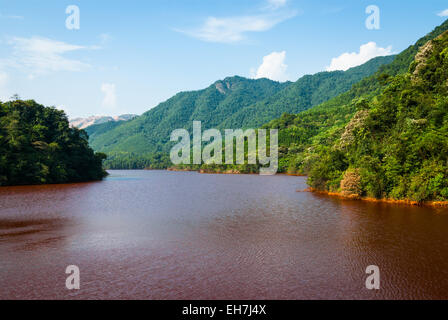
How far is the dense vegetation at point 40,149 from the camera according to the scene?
201 ft

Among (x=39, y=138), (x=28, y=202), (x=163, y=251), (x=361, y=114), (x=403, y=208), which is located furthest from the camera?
(x=39, y=138)

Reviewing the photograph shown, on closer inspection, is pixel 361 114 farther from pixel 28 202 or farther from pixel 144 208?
pixel 28 202

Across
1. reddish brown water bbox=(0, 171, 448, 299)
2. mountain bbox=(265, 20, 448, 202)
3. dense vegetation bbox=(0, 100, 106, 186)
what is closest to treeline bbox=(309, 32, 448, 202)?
mountain bbox=(265, 20, 448, 202)

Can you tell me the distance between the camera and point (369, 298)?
40.5ft

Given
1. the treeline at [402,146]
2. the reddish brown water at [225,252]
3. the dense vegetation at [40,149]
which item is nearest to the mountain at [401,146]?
the treeline at [402,146]

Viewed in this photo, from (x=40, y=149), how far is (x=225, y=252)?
62.1m

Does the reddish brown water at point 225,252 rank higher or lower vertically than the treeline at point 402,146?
lower

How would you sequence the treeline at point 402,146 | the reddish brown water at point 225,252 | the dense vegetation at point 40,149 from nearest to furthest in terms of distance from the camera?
1. the reddish brown water at point 225,252
2. the treeline at point 402,146
3. the dense vegetation at point 40,149

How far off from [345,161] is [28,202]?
38947mm

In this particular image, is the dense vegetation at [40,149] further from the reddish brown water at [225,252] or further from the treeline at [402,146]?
the treeline at [402,146]

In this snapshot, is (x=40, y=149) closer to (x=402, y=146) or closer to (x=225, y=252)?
(x=225, y=252)

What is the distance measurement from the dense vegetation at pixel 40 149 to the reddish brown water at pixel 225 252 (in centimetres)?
3471

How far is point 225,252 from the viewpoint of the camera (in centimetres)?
1816
